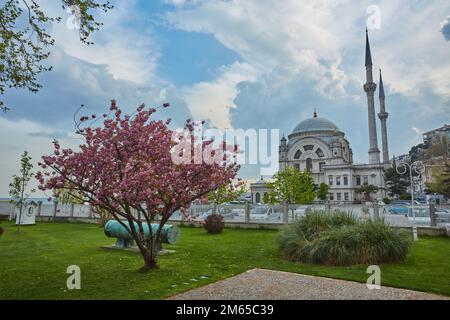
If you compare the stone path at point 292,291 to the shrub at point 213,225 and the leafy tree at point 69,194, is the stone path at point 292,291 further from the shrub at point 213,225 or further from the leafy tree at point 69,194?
the shrub at point 213,225

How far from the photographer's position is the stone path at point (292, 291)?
18.8 feet

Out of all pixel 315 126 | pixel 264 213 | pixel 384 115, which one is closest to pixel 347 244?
pixel 264 213

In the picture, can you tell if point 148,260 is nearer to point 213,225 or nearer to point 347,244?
point 347,244

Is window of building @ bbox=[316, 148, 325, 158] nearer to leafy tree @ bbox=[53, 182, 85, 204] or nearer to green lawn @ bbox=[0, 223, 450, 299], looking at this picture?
leafy tree @ bbox=[53, 182, 85, 204]

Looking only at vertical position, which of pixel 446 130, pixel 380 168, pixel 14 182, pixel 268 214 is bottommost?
pixel 268 214

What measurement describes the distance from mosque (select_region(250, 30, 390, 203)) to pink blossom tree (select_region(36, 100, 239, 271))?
64749 millimetres

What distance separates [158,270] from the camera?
797 cm

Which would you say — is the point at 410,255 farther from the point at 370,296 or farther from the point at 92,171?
the point at 92,171

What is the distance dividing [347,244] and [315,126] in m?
79.7

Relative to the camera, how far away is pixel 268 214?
20453 mm

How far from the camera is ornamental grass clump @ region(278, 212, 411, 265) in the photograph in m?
8.93

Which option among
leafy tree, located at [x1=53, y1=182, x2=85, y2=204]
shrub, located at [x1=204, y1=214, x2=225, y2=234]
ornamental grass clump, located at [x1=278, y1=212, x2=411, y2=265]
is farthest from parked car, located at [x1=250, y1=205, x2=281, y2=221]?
leafy tree, located at [x1=53, y1=182, x2=85, y2=204]
